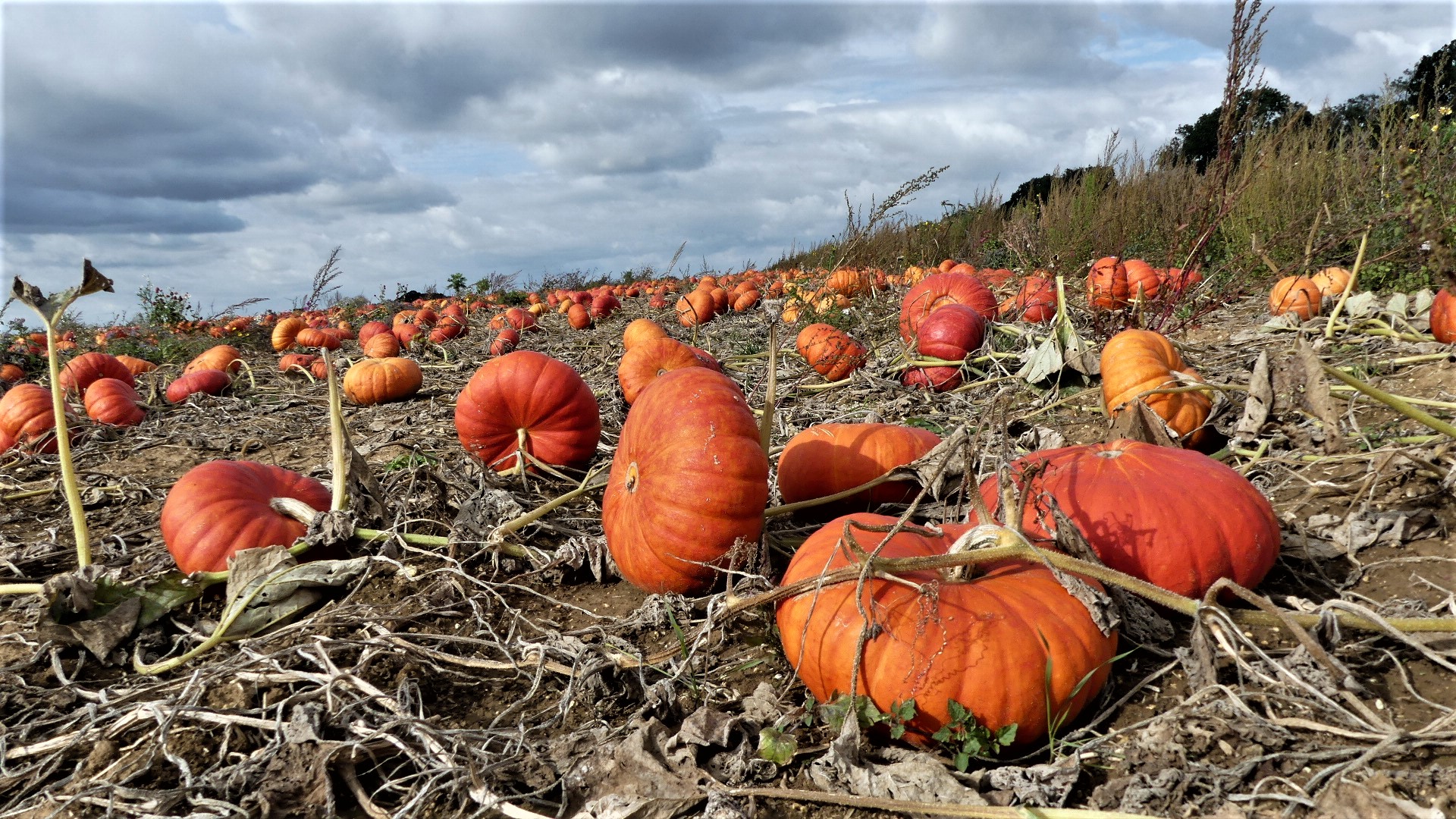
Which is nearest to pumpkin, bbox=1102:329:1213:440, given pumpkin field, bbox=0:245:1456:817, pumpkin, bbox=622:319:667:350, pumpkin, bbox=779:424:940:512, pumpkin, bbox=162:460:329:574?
pumpkin field, bbox=0:245:1456:817

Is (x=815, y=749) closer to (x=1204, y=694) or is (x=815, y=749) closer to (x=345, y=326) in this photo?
(x=1204, y=694)

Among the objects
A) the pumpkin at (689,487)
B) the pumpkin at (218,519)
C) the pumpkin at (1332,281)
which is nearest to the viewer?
the pumpkin at (689,487)

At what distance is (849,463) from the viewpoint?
316cm

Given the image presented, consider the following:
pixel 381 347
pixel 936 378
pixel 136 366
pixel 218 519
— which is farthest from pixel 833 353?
pixel 136 366

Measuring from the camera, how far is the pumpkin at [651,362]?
4875 millimetres

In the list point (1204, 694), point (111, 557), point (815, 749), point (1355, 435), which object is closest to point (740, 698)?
point (815, 749)

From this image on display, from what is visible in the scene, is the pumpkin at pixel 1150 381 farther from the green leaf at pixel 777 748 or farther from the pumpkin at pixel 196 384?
the pumpkin at pixel 196 384

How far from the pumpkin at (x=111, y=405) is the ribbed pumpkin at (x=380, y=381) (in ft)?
4.92

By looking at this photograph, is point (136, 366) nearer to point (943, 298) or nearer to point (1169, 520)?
point (943, 298)

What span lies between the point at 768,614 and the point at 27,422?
216 inches

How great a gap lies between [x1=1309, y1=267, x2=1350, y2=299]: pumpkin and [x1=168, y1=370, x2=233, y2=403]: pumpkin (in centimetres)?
909

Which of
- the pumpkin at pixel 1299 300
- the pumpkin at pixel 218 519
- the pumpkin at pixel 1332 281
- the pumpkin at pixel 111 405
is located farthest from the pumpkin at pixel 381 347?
the pumpkin at pixel 1332 281

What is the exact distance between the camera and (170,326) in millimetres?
13289

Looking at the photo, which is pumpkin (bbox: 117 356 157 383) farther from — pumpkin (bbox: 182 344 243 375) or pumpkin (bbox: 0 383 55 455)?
pumpkin (bbox: 0 383 55 455)
